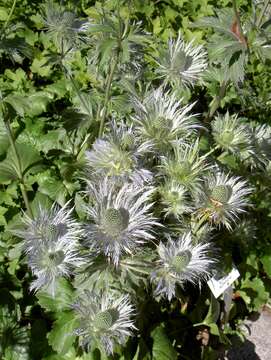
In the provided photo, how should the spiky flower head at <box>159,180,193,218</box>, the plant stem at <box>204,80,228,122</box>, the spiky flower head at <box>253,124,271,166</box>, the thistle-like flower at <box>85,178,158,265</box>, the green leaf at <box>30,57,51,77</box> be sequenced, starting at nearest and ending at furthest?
1. the thistle-like flower at <box>85,178,158,265</box>
2. the spiky flower head at <box>159,180,193,218</box>
3. the plant stem at <box>204,80,228,122</box>
4. the spiky flower head at <box>253,124,271,166</box>
5. the green leaf at <box>30,57,51,77</box>

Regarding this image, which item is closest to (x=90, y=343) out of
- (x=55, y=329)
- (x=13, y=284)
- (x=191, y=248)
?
(x=55, y=329)

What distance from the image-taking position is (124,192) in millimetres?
1422

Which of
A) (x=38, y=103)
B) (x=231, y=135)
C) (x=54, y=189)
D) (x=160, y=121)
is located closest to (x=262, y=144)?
(x=231, y=135)

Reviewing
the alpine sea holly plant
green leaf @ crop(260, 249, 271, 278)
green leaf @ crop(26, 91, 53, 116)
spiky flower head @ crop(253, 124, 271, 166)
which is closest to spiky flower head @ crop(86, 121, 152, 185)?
the alpine sea holly plant

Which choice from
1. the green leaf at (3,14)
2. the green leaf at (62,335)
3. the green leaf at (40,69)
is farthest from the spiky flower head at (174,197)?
the green leaf at (3,14)

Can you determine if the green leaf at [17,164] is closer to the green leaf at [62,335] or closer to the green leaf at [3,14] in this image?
the green leaf at [62,335]

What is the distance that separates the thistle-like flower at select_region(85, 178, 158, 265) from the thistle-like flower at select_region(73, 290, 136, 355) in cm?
17

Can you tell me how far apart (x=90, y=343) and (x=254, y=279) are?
1171 mm

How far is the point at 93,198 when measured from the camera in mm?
1459

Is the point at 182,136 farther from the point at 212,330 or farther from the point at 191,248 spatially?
the point at 212,330

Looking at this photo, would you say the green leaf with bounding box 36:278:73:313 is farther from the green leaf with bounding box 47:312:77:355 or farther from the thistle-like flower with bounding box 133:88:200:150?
the thistle-like flower with bounding box 133:88:200:150

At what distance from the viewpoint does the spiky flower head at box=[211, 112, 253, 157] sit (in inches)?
66.3

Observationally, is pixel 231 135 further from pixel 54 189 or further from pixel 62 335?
pixel 62 335

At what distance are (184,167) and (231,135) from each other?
31 cm
